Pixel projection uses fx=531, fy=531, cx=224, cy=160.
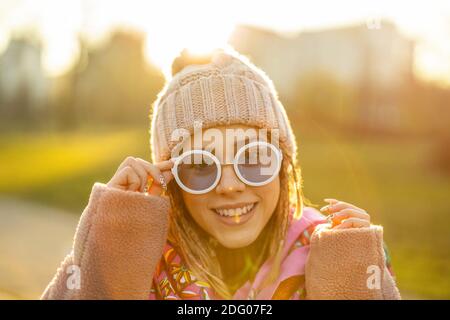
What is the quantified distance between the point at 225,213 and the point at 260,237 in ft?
1.06

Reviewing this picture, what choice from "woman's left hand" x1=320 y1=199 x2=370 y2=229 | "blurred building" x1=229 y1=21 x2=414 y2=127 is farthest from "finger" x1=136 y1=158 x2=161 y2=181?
"blurred building" x1=229 y1=21 x2=414 y2=127

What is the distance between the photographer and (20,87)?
120 ft

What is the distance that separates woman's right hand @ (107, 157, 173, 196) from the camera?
227cm

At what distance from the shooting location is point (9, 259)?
237 inches

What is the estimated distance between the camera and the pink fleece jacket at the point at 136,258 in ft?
7.00

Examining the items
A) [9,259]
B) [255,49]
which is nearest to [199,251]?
[9,259]

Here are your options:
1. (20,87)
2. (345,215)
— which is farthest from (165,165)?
(20,87)

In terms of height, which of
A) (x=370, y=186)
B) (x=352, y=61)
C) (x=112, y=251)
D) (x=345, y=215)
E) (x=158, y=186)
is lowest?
(x=370, y=186)

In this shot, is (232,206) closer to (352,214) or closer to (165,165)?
(165,165)

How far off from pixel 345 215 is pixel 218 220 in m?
0.55

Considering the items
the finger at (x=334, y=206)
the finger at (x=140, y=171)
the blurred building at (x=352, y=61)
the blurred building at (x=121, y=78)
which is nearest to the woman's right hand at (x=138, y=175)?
the finger at (x=140, y=171)

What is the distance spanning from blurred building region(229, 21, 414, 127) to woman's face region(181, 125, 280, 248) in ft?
78.1

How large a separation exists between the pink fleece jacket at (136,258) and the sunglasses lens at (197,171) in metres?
0.21

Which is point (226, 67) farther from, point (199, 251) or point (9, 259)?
point (9, 259)
